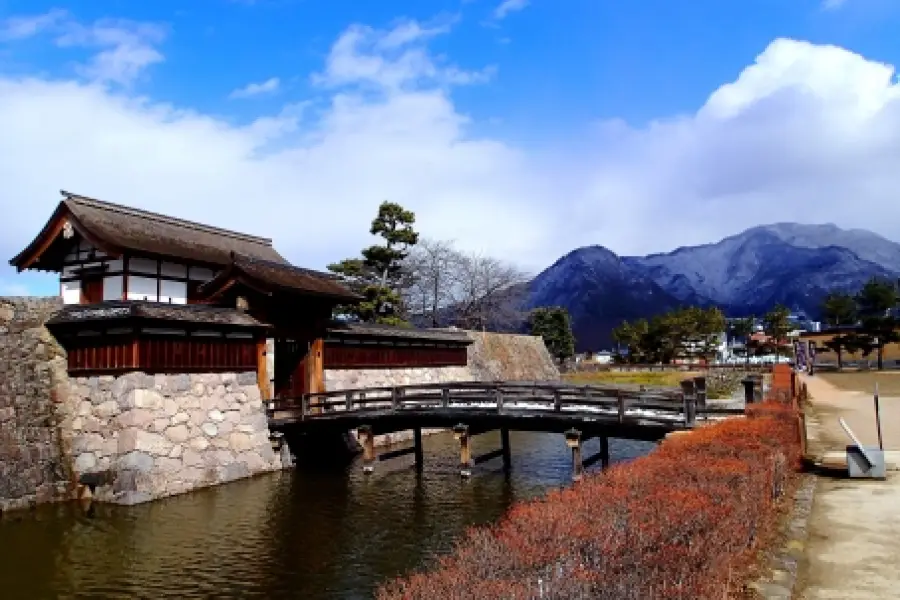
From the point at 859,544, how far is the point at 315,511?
12.0 m

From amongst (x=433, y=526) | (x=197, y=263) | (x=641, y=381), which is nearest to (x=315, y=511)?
(x=433, y=526)

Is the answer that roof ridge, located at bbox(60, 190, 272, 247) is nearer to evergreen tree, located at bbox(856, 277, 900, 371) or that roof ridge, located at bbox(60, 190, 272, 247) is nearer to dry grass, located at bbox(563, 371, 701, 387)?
dry grass, located at bbox(563, 371, 701, 387)

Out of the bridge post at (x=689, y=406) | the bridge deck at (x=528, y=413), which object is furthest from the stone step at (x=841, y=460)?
the bridge deck at (x=528, y=413)

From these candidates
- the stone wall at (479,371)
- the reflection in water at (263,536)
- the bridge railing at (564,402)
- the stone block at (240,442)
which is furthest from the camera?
the stone wall at (479,371)

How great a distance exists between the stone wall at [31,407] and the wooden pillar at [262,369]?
19.3 feet

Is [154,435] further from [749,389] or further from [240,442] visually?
[749,389]

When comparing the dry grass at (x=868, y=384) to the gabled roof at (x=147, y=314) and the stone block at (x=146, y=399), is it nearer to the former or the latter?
the gabled roof at (x=147, y=314)

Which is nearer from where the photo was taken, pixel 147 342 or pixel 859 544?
pixel 859 544

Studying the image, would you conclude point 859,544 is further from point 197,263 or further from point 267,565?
point 197,263

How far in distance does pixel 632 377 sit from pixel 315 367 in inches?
1332

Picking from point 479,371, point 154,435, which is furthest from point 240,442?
point 479,371

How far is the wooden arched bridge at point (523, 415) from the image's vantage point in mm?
17984

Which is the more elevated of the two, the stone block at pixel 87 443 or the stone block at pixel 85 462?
the stone block at pixel 87 443

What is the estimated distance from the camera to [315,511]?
17.1m
